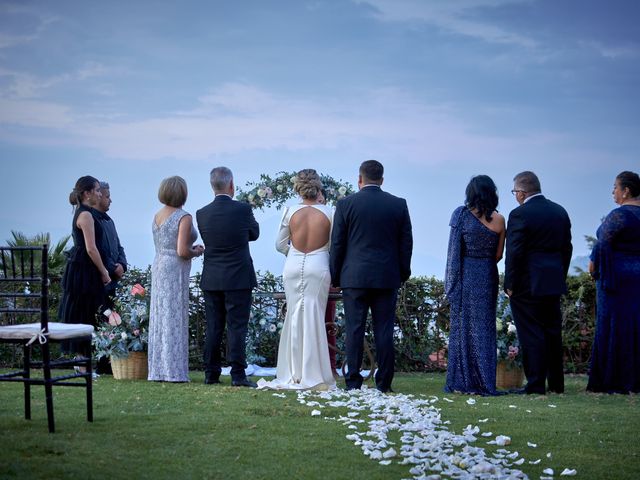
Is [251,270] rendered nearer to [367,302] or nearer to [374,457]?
[367,302]

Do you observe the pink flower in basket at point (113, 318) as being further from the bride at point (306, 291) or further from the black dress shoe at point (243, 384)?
the bride at point (306, 291)

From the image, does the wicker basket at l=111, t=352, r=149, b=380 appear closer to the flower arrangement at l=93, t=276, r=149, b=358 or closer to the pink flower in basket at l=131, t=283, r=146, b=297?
the flower arrangement at l=93, t=276, r=149, b=358

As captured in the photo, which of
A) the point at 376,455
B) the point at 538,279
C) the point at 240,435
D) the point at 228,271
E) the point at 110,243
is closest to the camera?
the point at 376,455

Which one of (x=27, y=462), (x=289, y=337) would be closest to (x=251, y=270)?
(x=289, y=337)

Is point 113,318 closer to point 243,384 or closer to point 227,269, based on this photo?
point 227,269

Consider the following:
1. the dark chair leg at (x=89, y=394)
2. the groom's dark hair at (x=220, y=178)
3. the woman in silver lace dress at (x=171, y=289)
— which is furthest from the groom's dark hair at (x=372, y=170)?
the dark chair leg at (x=89, y=394)

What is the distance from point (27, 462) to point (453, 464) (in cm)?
246

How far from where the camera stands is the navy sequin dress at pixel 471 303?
29.3 ft

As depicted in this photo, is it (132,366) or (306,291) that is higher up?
(306,291)

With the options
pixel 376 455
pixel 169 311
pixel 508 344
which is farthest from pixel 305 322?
pixel 376 455

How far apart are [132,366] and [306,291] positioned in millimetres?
2258

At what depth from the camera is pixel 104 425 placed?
6.39 meters

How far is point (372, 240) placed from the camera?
8727 mm

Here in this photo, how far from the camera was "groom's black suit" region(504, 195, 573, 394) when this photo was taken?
8.93 metres
